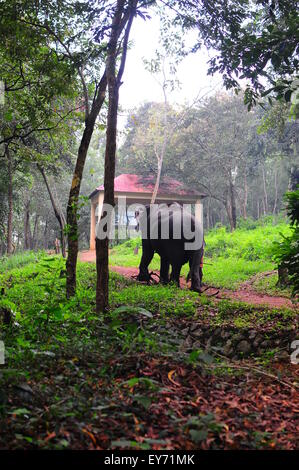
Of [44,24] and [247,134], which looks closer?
[44,24]

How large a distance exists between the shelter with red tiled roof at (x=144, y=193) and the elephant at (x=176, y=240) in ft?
50.3

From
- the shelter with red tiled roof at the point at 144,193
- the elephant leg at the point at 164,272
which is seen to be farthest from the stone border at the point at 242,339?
the shelter with red tiled roof at the point at 144,193

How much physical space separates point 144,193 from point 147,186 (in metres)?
1.20

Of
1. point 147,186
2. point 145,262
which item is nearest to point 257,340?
point 145,262

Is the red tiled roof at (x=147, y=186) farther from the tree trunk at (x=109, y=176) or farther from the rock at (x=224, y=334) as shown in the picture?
the rock at (x=224, y=334)

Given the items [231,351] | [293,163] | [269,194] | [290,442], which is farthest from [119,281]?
[269,194]

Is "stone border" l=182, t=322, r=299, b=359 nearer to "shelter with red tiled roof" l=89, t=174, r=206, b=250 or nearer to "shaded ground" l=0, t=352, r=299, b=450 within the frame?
"shaded ground" l=0, t=352, r=299, b=450

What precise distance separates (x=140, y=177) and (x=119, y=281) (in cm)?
1931

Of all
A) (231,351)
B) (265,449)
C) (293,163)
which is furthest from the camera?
(293,163)

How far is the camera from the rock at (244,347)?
5.29 metres

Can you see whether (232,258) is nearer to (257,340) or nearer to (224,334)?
(224,334)

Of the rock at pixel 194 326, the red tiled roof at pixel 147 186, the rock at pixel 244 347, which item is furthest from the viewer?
the red tiled roof at pixel 147 186

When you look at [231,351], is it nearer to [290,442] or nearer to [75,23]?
[290,442]
